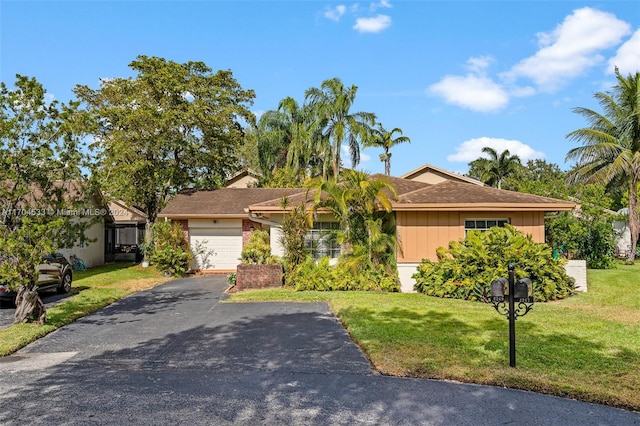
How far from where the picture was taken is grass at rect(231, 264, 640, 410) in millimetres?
5434

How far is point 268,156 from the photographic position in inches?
1310

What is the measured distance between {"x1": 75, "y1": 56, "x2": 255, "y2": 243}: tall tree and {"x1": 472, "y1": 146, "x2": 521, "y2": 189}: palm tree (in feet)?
90.1

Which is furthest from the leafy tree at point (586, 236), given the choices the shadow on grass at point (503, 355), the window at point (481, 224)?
the shadow on grass at point (503, 355)

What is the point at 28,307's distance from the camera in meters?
8.97

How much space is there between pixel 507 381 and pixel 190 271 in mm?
15834

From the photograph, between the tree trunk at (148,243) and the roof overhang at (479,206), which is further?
the tree trunk at (148,243)

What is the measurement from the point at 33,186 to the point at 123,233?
2221 cm

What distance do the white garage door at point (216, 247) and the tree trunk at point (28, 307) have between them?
34.1 ft

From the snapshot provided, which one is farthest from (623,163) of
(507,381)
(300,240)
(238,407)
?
(238,407)

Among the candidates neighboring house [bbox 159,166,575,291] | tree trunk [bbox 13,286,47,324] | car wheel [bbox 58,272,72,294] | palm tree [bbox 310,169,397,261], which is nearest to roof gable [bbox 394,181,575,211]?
neighboring house [bbox 159,166,575,291]

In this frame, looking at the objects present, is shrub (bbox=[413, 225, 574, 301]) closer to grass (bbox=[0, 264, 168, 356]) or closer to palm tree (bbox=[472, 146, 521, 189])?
grass (bbox=[0, 264, 168, 356])

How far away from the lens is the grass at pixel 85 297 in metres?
7.99

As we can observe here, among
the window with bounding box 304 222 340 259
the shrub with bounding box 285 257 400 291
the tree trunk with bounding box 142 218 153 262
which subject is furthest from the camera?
the tree trunk with bounding box 142 218 153 262

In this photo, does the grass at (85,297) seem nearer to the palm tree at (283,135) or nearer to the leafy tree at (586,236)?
the palm tree at (283,135)
